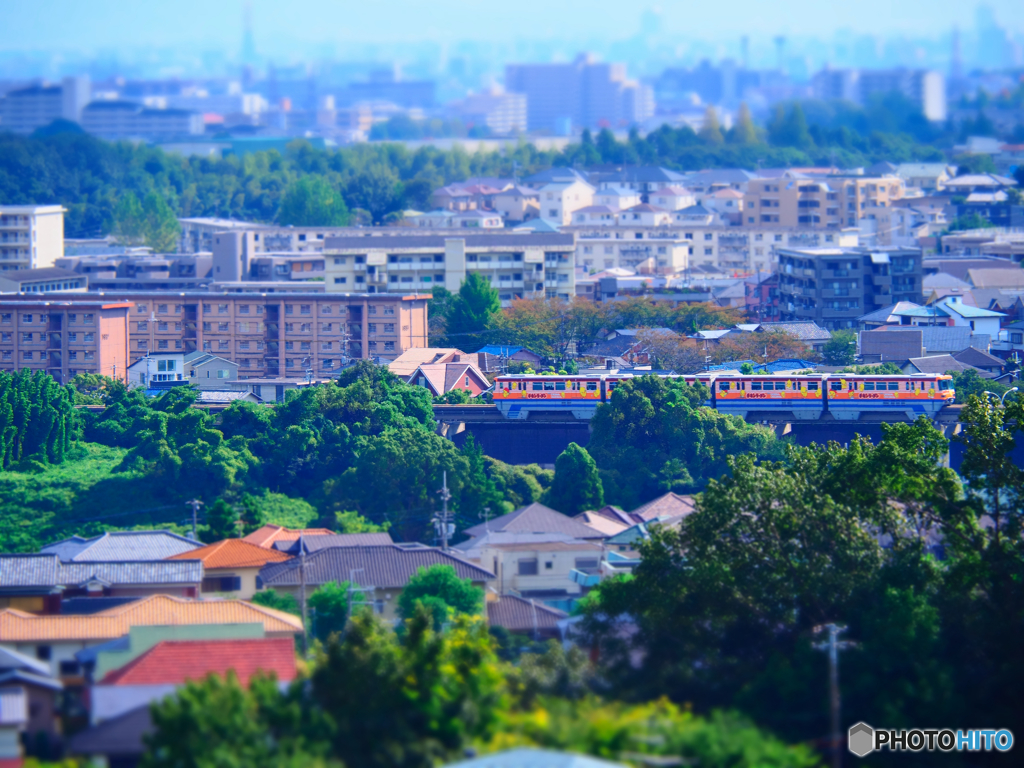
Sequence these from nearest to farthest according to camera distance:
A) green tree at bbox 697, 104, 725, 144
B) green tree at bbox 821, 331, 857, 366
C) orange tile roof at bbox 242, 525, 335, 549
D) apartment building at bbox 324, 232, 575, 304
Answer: orange tile roof at bbox 242, 525, 335, 549, green tree at bbox 821, 331, 857, 366, apartment building at bbox 324, 232, 575, 304, green tree at bbox 697, 104, 725, 144

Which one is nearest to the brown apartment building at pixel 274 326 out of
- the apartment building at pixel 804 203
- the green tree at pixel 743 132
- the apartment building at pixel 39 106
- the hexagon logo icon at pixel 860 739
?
the apartment building at pixel 804 203

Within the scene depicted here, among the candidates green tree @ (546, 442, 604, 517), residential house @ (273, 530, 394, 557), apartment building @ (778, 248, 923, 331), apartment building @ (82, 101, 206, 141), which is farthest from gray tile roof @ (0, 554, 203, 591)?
apartment building @ (82, 101, 206, 141)

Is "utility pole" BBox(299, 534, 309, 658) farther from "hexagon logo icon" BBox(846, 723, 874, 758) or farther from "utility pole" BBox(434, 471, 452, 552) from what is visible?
"hexagon logo icon" BBox(846, 723, 874, 758)

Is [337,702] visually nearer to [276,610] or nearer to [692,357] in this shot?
[276,610]

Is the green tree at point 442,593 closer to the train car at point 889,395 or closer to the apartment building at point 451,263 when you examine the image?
the train car at point 889,395

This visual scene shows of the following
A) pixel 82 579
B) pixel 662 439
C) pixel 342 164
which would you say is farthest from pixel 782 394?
pixel 342 164

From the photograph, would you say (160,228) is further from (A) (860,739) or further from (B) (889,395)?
(A) (860,739)
